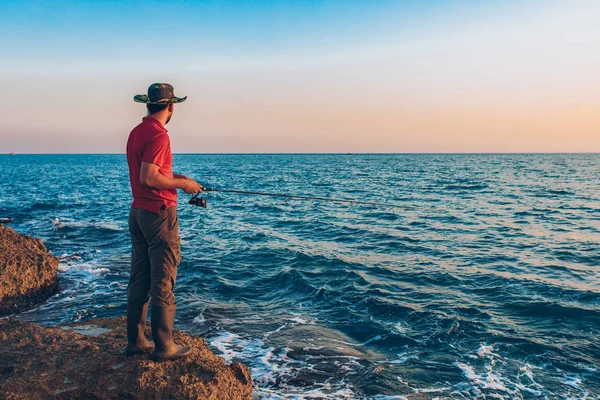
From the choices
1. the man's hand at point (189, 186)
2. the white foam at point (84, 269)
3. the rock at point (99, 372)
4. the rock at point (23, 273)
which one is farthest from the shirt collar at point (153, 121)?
the white foam at point (84, 269)

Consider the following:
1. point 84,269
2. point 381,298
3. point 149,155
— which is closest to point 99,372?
point 149,155

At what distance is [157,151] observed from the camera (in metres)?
4.01

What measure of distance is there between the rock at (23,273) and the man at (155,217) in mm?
5329

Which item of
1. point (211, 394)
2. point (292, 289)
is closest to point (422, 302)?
point (292, 289)

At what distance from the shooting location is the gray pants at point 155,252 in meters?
4.13

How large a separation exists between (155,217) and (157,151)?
2.02 feet

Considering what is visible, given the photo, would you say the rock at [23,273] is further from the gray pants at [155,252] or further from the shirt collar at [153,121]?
the shirt collar at [153,121]

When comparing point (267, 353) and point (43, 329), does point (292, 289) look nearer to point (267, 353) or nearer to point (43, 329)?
point (267, 353)

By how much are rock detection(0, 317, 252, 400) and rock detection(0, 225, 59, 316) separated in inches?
143

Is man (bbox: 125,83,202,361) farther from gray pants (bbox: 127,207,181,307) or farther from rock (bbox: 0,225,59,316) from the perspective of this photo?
rock (bbox: 0,225,59,316)

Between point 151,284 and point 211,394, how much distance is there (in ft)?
3.84

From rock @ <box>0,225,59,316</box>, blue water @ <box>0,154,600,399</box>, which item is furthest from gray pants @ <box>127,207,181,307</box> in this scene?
rock @ <box>0,225,59,316</box>

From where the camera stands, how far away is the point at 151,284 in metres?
4.25

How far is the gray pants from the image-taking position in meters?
4.13
